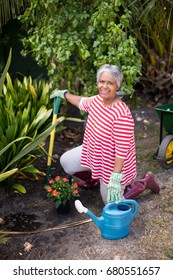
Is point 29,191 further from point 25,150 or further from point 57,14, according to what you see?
point 57,14

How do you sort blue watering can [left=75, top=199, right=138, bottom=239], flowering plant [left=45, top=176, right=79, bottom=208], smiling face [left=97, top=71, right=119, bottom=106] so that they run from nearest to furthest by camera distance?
blue watering can [left=75, top=199, right=138, bottom=239]
smiling face [left=97, top=71, right=119, bottom=106]
flowering plant [left=45, top=176, right=79, bottom=208]

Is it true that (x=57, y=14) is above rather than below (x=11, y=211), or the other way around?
above

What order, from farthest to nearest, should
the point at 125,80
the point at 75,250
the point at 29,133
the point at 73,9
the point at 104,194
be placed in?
the point at 125,80, the point at 73,9, the point at 29,133, the point at 104,194, the point at 75,250

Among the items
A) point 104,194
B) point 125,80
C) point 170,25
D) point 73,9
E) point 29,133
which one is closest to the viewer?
point 104,194

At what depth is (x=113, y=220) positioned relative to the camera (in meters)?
2.62

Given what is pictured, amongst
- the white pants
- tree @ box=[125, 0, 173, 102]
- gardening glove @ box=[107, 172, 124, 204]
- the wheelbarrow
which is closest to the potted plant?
the white pants

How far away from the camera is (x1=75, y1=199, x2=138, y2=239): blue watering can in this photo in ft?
8.57

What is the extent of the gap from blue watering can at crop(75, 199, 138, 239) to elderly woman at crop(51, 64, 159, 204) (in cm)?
8

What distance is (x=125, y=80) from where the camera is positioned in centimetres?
388

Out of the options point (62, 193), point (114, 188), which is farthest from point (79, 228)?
point (114, 188)

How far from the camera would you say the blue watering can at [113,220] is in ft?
8.57

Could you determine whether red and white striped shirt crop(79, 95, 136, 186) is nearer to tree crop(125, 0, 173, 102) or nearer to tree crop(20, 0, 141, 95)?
tree crop(20, 0, 141, 95)
